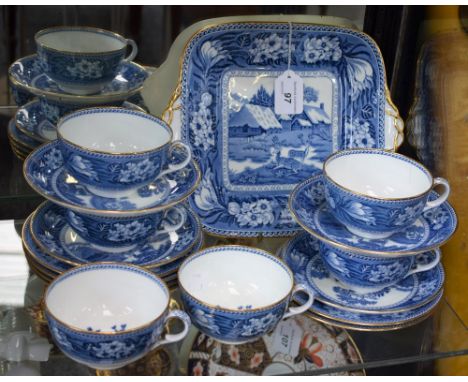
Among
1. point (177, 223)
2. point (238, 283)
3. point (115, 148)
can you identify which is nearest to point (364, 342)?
point (238, 283)

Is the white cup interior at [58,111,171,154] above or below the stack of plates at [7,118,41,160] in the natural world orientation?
above

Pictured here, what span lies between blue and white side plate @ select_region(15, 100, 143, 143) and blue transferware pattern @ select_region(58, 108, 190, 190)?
0.58 feet

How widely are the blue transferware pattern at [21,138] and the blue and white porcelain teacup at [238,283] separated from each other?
0.29 metres

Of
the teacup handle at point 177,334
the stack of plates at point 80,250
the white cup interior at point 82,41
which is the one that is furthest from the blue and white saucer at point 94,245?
the white cup interior at point 82,41

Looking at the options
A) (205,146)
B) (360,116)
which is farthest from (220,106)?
(360,116)

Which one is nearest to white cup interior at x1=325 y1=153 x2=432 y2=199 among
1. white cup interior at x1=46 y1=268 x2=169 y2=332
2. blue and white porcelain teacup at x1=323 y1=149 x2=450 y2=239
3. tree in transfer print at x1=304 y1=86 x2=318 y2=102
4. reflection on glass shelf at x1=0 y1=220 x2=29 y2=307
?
blue and white porcelain teacup at x1=323 y1=149 x2=450 y2=239

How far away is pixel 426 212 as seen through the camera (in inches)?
36.1

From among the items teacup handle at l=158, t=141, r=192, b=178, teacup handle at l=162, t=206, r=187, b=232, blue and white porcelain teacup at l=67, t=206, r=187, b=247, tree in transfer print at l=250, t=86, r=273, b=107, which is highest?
tree in transfer print at l=250, t=86, r=273, b=107

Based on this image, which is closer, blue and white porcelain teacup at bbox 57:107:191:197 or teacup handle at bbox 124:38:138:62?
blue and white porcelain teacup at bbox 57:107:191:197

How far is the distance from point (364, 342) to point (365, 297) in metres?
0.05

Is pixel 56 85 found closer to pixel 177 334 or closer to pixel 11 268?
pixel 11 268

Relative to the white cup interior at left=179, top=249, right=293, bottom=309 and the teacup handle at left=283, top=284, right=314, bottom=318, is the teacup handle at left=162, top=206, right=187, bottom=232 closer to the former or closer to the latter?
the white cup interior at left=179, top=249, right=293, bottom=309

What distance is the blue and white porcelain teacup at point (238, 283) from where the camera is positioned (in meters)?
0.81

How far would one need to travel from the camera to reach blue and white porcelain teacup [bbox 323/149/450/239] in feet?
2.72
